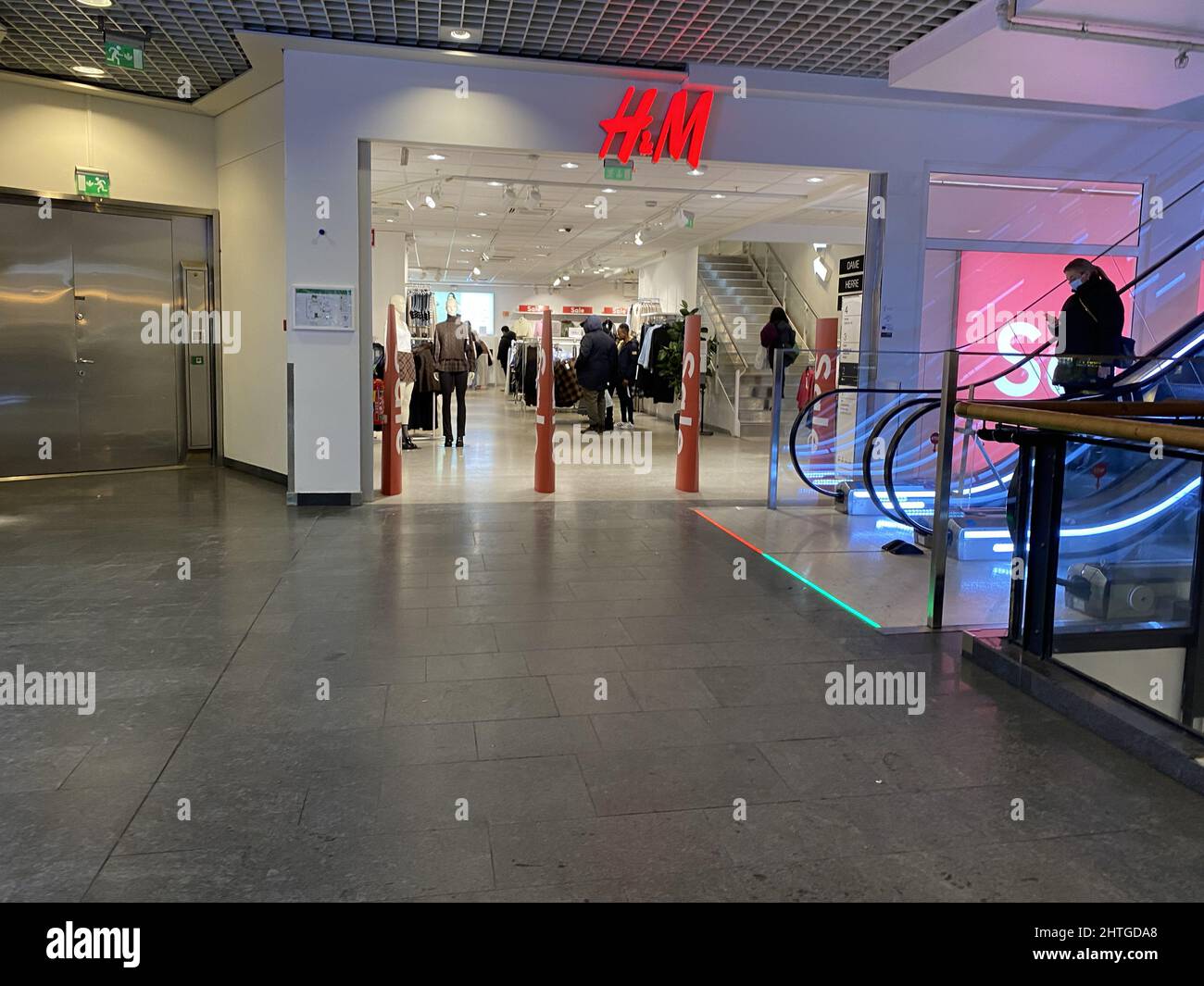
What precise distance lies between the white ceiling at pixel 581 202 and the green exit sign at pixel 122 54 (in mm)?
1714

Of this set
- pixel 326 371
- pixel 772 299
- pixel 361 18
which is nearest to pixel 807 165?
pixel 361 18

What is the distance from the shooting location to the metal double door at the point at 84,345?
8164mm

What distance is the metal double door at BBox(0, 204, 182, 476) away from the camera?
8.16 metres

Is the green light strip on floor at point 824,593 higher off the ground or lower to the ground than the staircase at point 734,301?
lower

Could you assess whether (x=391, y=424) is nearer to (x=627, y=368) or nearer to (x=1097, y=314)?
(x=1097, y=314)

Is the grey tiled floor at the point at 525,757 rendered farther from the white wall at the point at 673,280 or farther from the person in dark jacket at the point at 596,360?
the white wall at the point at 673,280

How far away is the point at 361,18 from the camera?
6.27 m

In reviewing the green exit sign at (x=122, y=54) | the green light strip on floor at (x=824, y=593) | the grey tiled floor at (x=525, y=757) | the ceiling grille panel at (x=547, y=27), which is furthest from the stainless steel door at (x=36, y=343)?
the green light strip on floor at (x=824, y=593)

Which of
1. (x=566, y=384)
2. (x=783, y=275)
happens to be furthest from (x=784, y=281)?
(x=566, y=384)

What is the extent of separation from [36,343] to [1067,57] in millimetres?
8292

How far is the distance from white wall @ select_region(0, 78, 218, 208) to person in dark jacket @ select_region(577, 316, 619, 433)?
4770 millimetres

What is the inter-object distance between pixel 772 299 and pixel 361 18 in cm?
1080
